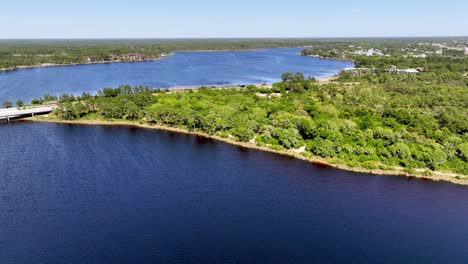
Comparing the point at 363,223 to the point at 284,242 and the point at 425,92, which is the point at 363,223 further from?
the point at 425,92

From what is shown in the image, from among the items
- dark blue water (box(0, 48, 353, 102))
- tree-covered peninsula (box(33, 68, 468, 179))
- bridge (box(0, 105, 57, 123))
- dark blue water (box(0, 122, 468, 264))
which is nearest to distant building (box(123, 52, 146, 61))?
dark blue water (box(0, 48, 353, 102))

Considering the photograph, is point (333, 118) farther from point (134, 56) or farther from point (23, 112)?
point (134, 56)

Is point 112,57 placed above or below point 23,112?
above

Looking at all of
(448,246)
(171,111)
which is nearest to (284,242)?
(448,246)

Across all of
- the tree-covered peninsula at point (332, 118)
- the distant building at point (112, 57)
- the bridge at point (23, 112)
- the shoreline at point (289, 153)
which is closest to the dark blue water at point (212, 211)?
the shoreline at point (289, 153)

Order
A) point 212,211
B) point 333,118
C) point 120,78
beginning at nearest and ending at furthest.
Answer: point 212,211, point 333,118, point 120,78

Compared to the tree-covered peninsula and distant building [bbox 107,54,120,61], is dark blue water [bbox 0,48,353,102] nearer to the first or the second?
the tree-covered peninsula

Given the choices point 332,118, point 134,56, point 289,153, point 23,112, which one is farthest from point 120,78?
point 289,153
